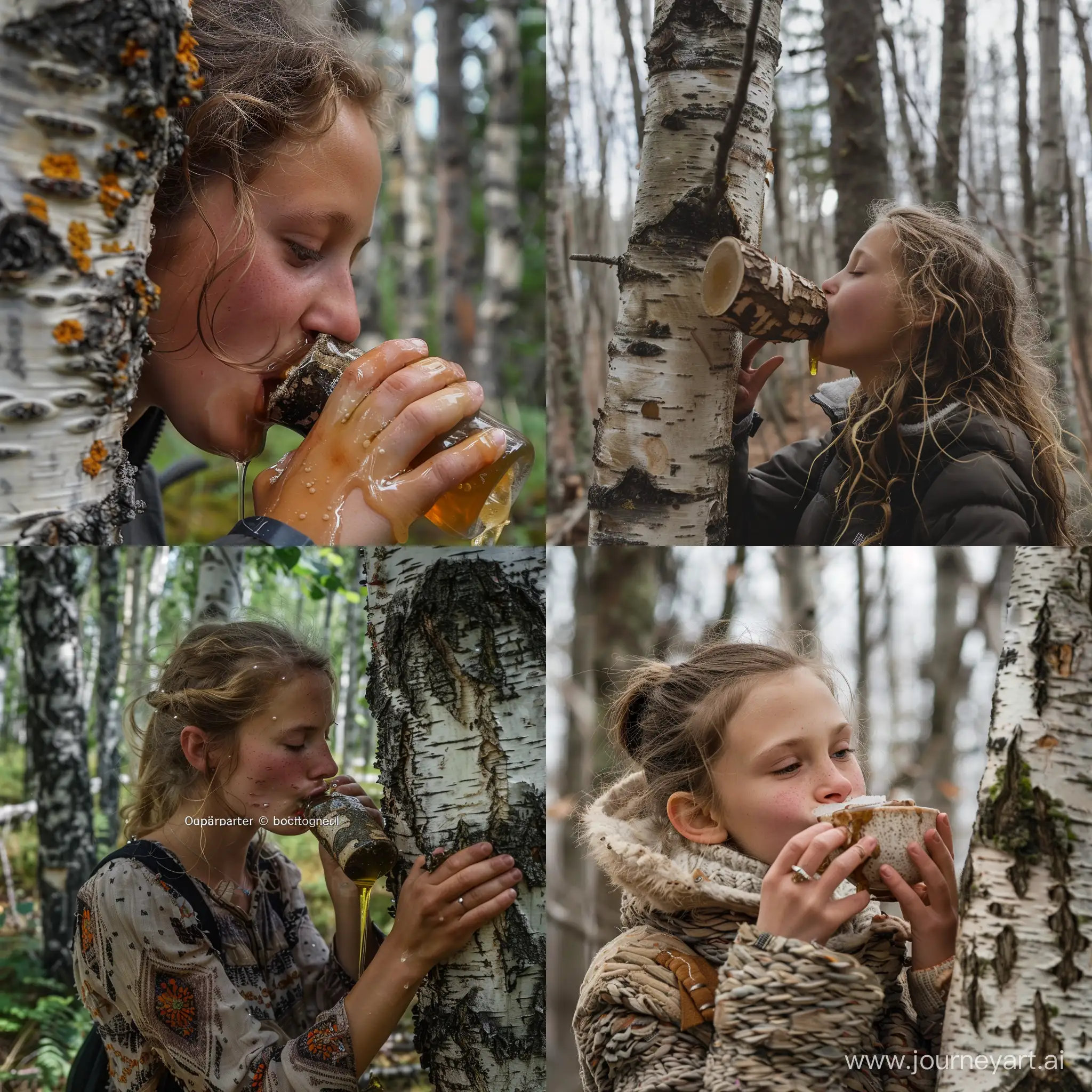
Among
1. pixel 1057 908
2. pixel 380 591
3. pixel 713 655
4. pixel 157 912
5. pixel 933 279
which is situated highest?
pixel 933 279

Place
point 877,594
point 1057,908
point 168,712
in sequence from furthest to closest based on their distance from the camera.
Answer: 1. point 877,594
2. point 168,712
3. point 1057,908

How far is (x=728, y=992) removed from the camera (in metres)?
1.65

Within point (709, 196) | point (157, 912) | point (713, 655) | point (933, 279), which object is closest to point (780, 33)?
point (709, 196)

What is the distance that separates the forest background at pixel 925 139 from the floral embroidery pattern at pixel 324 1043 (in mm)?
1382

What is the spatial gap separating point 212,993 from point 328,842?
1.09 ft

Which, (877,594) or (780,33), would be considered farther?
(877,594)

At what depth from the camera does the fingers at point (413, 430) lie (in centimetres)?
200

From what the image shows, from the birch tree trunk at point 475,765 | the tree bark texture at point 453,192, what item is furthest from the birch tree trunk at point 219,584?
the tree bark texture at point 453,192

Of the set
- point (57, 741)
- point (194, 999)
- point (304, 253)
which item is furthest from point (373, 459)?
point (57, 741)

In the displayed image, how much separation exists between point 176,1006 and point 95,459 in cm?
102

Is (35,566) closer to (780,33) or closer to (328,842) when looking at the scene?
(328,842)

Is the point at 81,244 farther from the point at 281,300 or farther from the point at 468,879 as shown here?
the point at 468,879

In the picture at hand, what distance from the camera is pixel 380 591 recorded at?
211 centimetres

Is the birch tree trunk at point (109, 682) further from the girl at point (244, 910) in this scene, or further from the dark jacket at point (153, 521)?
the girl at point (244, 910)
